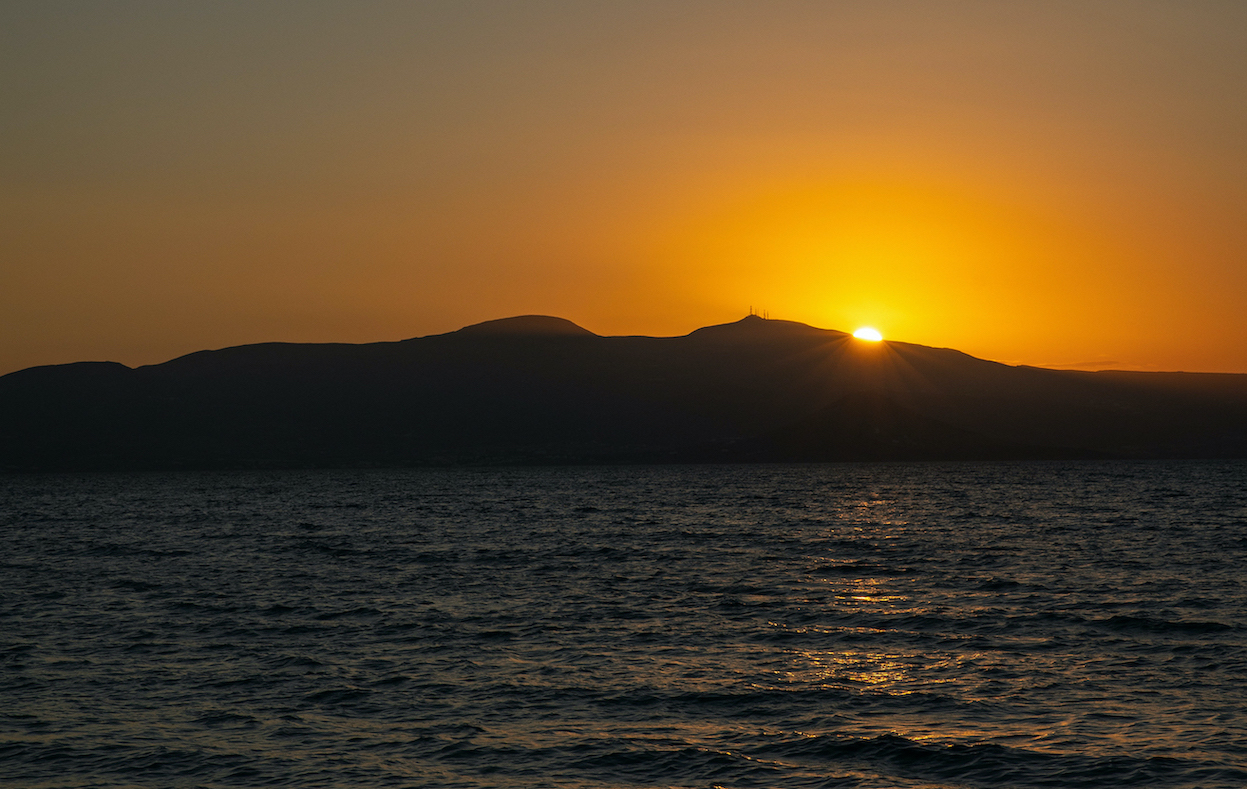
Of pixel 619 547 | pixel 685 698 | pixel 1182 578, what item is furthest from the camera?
pixel 619 547

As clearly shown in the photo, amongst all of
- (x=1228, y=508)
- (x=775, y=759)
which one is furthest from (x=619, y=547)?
(x=1228, y=508)

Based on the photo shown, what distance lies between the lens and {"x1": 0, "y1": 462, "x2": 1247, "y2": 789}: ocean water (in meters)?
19.4

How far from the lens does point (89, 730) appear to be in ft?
72.4

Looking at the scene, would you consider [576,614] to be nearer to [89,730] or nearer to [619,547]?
[89,730]

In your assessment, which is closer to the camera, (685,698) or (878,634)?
(685,698)

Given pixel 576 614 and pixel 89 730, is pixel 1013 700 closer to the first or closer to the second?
pixel 576 614

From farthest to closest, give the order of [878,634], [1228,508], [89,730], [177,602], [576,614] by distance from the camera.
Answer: [1228,508]
[177,602]
[576,614]
[878,634]
[89,730]

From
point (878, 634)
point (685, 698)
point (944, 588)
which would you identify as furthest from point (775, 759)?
point (944, 588)

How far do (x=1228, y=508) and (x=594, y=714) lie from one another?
89449mm

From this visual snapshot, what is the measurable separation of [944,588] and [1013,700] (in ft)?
61.6

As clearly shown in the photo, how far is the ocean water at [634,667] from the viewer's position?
763 inches

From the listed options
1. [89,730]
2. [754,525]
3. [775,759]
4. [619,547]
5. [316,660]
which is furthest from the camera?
[754,525]

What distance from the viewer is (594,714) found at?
2275cm

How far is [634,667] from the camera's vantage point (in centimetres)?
2723
